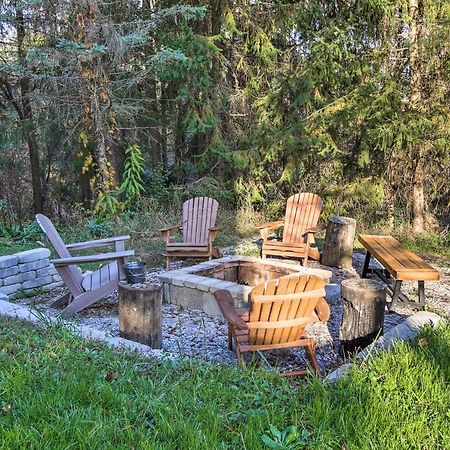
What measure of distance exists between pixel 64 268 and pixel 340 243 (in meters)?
3.06

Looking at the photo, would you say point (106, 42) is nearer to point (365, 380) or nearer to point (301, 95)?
point (301, 95)

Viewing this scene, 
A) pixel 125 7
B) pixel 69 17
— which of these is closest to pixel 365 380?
pixel 69 17

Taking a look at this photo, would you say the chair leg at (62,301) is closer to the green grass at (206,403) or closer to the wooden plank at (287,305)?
the green grass at (206,403)

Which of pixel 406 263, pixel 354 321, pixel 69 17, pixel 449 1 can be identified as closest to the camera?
pixel 354 321

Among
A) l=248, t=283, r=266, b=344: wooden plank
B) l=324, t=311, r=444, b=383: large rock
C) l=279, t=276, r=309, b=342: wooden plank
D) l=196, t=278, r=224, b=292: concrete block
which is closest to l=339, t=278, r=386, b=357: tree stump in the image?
l=324, t=311, r=444, b=383: large rock

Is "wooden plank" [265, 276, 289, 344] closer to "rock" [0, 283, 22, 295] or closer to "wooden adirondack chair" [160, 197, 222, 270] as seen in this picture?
"wooden adirondack chair" [160, 197, 222, 270]

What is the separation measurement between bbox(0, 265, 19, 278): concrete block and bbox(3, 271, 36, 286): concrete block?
0.04m

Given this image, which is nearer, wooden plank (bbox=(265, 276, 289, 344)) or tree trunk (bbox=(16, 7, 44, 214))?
wooden plank (bbox=(265, 276, 289, 344))

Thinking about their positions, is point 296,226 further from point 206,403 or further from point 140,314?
point 206,403

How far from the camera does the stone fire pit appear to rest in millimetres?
3733

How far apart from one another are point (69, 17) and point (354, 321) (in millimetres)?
6478

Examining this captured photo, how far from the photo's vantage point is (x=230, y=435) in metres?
1.62

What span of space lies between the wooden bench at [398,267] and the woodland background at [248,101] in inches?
86.7

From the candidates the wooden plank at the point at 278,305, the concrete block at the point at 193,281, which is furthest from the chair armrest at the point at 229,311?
the concrete block at the point at 193,281
